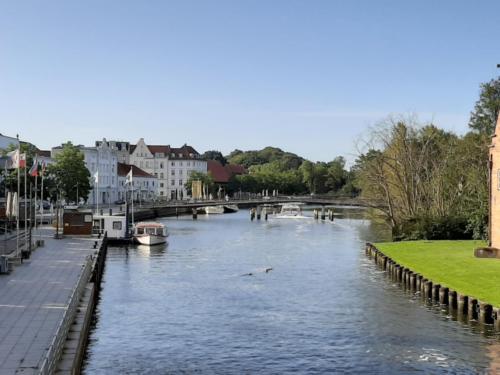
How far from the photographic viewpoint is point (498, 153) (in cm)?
5391

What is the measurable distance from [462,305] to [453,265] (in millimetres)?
12445

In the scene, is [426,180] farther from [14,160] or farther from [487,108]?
[14,160]

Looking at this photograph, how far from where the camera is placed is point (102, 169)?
180125 millimetres

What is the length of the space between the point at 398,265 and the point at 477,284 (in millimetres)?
12679

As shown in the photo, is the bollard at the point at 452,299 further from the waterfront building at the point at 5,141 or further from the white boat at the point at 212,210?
the white boat at the point at 212,210

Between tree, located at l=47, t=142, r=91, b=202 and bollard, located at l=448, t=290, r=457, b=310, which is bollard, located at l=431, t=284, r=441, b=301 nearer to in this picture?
bollard, located at l=448, t=290, r=457, b=310

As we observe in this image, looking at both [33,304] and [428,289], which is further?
[428,289]

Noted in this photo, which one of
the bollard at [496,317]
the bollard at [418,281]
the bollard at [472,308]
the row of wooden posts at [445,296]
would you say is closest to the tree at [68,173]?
the row of wooden posts at [445,296]

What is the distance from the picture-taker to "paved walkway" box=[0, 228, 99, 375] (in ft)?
78.0

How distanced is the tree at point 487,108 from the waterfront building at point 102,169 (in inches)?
3580

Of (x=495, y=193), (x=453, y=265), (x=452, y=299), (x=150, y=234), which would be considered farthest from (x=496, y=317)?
(x=150, y=234)

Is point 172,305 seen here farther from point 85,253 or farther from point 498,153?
point 498,153

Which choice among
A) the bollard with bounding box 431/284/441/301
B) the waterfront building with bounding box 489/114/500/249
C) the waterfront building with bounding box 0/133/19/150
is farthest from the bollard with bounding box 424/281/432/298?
the waterfront building with bounding box 0/133/19/150

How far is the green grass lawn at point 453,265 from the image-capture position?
3981cm
